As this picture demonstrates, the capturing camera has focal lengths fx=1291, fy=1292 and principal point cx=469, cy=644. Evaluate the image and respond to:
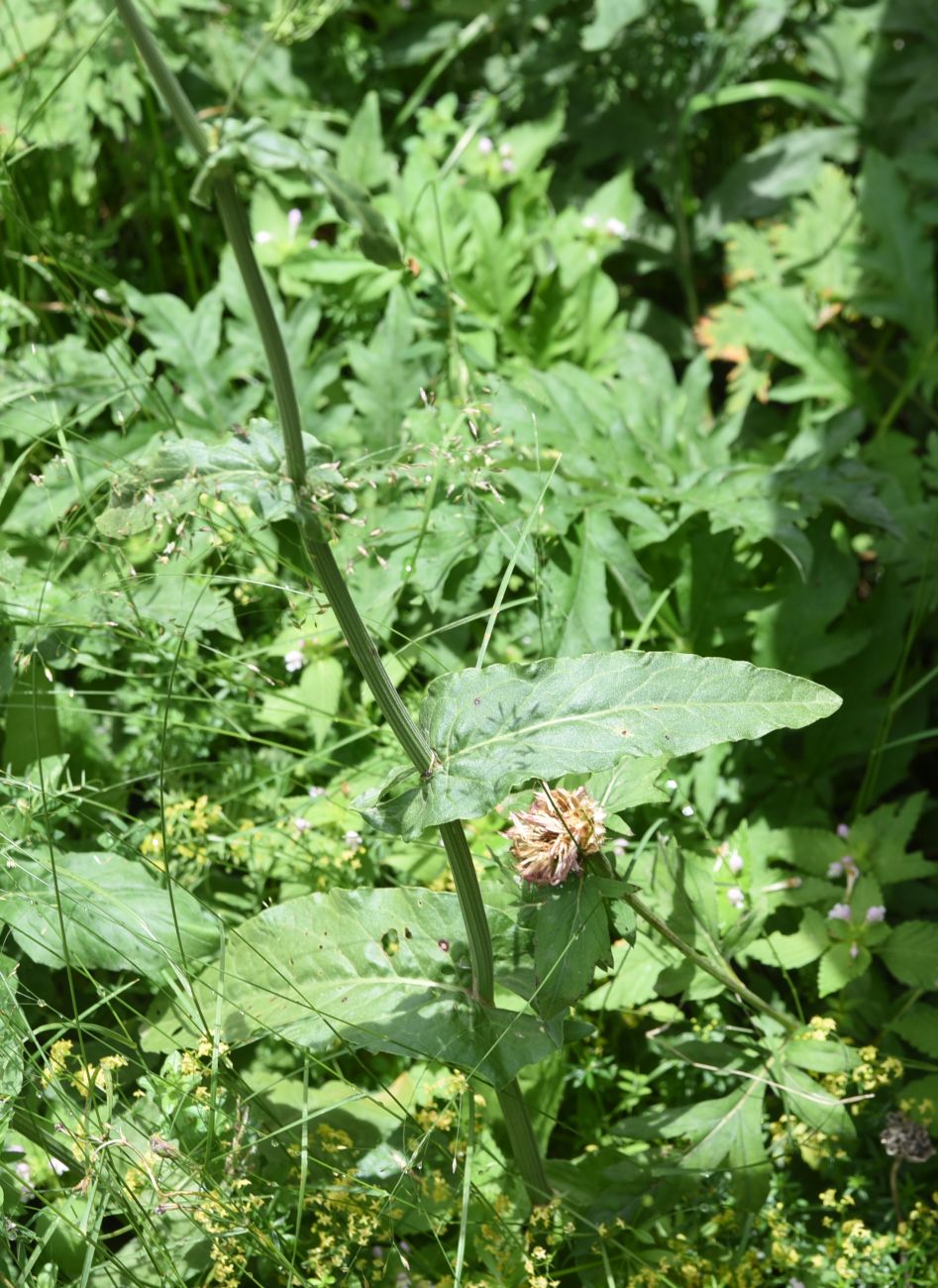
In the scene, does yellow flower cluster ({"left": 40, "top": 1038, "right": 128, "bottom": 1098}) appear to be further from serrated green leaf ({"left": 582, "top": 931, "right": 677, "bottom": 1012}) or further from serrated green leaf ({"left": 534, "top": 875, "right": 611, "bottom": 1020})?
serrated green leaf ({"left": 582, "top": 931, "right": 677, "bottom": 1012})

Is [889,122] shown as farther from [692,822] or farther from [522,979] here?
[522,979]

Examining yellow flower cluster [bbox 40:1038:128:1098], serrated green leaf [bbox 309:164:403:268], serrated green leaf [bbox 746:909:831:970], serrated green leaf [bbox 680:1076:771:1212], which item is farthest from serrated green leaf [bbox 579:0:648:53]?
yellow flower cluster [bbox 40:1038:128:1098]

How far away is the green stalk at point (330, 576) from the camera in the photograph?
127 centimetres

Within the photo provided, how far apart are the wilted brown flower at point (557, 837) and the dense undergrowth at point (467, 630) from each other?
36mm

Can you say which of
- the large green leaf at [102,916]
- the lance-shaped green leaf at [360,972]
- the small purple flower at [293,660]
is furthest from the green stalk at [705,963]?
the small purple flower at [293,660]

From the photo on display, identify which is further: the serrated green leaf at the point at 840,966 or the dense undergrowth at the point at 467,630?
the serrated green leaf at the point at 840,966

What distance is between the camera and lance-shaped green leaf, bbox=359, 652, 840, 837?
4.84 ft

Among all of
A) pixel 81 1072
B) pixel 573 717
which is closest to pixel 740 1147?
pixel 573 717

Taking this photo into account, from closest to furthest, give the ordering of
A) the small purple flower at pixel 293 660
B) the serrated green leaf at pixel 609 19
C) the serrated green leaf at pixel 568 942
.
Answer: the serrated green leaf at pixel 568 942 → the small purple flower at pixel 293 660 → the serrated green leaf at pixel 609 19

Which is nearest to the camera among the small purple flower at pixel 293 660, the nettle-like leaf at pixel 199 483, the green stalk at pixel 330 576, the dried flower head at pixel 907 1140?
the green stalk at pixel 330 576

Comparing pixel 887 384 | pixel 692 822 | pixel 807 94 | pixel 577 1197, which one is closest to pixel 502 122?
pixel 807 94

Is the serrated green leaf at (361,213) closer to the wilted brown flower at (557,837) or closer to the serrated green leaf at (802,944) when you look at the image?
the wilted brown flower at (557,837)

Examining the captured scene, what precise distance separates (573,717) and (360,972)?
0.52 metres

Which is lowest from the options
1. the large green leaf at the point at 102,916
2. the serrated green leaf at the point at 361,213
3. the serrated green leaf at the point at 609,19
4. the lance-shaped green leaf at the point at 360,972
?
the lance-shaped green leaf at the point at 360,972
